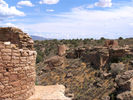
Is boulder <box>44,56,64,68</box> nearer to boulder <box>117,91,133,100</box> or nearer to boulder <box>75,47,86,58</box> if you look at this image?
boulder <box>75,47,86,58</box>

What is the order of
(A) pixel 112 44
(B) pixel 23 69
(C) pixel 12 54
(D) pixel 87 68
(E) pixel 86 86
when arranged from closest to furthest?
1. (C) pixel 12 54
2. (B) pixel 23 69
3. (E) pixel 86 86
4. (D) pixel 87 68
5. (A) pixel 112 44

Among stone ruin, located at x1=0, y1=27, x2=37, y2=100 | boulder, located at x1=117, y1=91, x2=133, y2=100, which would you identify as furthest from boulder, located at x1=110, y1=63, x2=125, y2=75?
stone ruin, located at x1=0, y1=27, x2=37, y2=100

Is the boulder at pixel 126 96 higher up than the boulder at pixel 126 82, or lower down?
lower down

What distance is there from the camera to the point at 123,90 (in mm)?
15508

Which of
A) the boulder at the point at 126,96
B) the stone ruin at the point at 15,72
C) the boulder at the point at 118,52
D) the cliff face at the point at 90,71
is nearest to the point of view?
the stone ruin at the point at 15,72

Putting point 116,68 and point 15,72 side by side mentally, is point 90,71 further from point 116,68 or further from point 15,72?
point 15,72

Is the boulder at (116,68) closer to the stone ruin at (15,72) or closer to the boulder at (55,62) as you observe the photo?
the boulder at (55,62)

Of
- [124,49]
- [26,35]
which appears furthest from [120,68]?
[26,35]

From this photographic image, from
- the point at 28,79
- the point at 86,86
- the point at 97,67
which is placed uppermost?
the point at 28,79

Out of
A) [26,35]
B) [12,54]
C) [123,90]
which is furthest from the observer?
[123,90]

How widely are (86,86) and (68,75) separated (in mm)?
3777

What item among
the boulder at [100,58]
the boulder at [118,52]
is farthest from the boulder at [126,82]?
the boulder at [118,52]

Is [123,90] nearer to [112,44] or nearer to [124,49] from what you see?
[124,49]

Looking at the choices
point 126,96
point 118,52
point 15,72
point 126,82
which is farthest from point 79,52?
point 15,72
